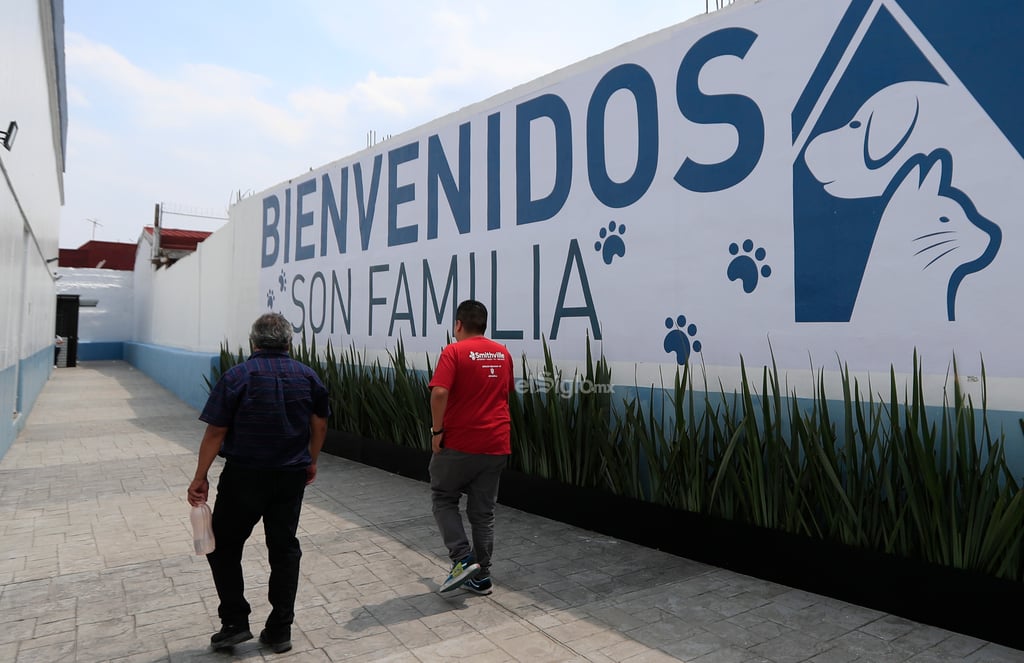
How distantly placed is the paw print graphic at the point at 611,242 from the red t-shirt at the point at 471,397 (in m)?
1.93

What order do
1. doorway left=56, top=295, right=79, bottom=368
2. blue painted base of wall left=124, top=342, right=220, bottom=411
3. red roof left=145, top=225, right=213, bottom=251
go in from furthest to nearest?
doorway left=56, top=295, right=79, bottom=368, red roof left=145, top=225, right=213, bottom=251, blue painted base of wall left=124, top=342, right=220, bottom=411

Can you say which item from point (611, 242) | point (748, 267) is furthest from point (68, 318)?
point (748, 267)

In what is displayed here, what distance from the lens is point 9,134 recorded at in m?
6.52

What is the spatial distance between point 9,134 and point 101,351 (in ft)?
88.4

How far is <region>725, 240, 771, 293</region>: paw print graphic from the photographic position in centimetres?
442

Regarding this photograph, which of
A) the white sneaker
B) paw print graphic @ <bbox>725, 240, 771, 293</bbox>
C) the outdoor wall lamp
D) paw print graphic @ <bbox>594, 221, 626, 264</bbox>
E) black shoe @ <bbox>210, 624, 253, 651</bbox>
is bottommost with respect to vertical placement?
black shoe @ <bbox>210, 624, 253, 651</bbox>

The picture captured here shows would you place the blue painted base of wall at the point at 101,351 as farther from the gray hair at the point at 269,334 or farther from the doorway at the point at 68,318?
the gray hair at the point at 269,334

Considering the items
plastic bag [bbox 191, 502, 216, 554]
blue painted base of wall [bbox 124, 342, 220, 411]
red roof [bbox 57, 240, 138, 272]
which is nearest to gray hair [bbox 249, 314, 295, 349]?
plastic bag [bbox 191, 502, 216, 554]

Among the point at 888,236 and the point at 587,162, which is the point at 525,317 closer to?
the point at 587,162

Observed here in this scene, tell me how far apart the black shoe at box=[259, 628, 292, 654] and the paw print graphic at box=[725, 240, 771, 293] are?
3443 millimetres

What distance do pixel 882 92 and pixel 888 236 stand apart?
84 cm

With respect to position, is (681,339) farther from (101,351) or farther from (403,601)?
(101,351)

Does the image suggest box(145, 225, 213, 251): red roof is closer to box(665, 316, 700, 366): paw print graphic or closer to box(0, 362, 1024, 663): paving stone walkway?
box(0, 362, 1024, 663): paving stone walkway

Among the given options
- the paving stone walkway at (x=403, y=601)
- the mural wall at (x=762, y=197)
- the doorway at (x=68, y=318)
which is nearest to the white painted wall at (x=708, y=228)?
the mural wall at (x=762, y=197)
